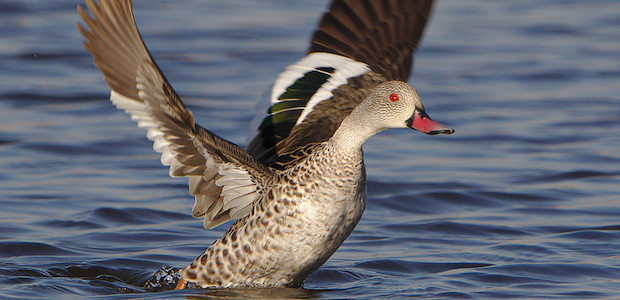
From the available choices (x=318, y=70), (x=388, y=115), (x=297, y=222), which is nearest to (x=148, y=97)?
(x=297, y=222)

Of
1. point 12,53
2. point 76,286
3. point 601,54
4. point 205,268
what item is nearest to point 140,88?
point 205,268

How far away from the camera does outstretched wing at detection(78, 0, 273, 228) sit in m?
4.89

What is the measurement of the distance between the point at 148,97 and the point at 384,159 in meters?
4.67

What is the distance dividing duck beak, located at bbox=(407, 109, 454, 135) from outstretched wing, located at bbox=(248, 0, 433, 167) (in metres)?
1.11

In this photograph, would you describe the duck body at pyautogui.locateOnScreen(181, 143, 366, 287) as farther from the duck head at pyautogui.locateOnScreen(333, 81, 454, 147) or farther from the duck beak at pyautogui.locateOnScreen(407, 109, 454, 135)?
the duck beak at pyautogui.locateOnScreen(407, 109, 454, 135)

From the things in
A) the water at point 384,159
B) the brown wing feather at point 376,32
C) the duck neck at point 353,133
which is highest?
the brown wing feather at point 376,32

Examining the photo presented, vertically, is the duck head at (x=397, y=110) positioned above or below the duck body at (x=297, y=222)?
above

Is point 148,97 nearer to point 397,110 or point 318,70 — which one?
point 397,110

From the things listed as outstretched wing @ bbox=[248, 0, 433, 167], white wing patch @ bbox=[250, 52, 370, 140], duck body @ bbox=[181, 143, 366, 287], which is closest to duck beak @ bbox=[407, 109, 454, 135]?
duck body @ bbox=[181, 143, 366, 287]

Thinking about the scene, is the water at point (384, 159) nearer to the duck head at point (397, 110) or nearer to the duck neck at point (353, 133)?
the duck neck at point (353, 133)

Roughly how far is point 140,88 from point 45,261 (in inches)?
81.4

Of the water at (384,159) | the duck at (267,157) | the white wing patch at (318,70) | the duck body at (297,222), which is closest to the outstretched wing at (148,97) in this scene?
the duck at (267,157)

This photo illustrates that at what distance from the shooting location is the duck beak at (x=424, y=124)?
5230 millimetres

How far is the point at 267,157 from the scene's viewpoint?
6367 mm
